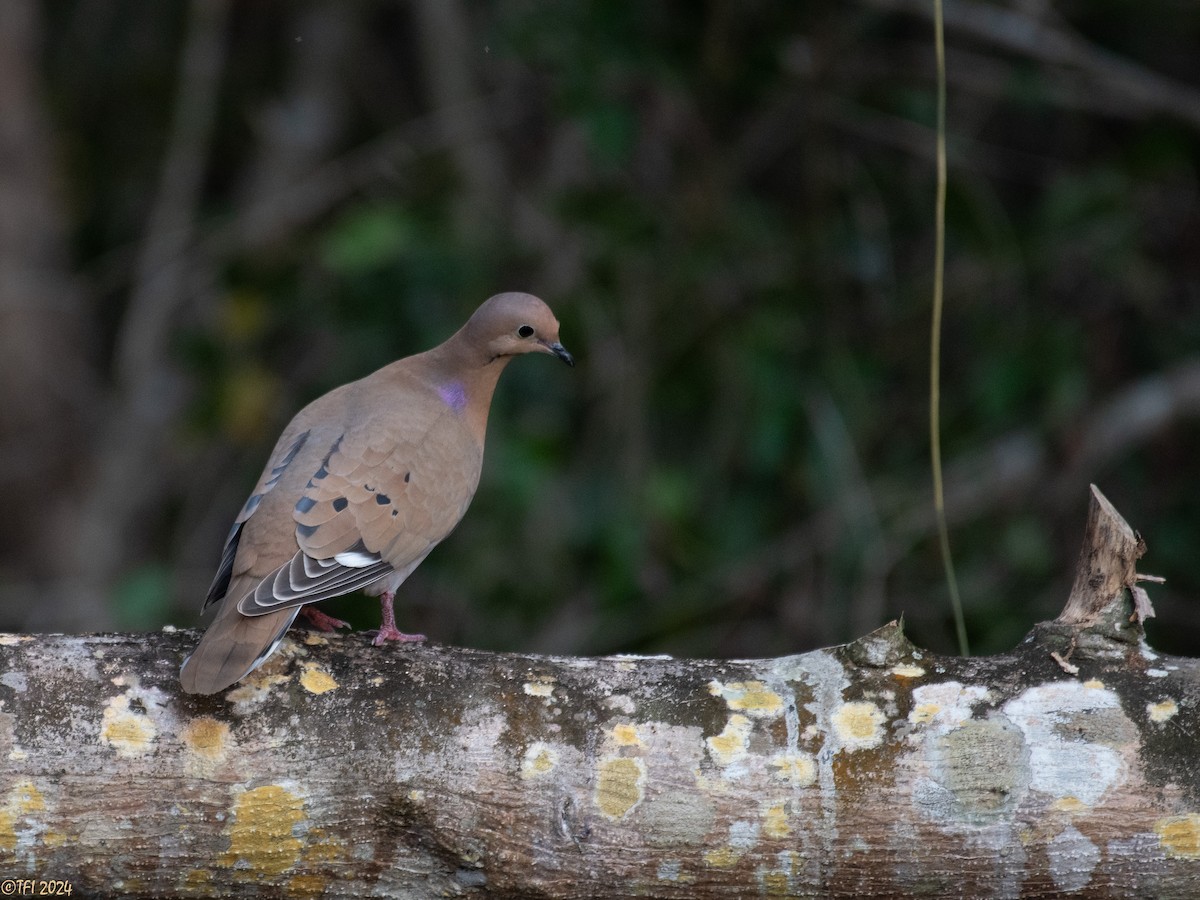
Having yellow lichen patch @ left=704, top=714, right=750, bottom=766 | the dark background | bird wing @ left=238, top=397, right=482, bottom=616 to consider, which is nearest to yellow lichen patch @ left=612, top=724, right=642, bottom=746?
yellow lichen patch @ left=704, top=714, right=750, bottom=766

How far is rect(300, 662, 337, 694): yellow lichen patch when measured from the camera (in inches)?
88.4

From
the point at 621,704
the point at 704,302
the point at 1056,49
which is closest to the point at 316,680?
the point at 621,704

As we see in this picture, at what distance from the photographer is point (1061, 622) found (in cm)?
230

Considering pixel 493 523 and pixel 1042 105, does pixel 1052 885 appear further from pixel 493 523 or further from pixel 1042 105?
pixel 1042 105

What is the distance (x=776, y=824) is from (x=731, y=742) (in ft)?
0.46

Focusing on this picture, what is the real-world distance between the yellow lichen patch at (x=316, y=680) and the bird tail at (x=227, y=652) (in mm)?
72

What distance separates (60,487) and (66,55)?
2.10 meters

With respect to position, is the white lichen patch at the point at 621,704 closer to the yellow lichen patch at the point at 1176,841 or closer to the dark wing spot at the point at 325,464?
the yellow lichen patch at the point at 1176,841

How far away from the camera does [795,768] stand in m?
2.15

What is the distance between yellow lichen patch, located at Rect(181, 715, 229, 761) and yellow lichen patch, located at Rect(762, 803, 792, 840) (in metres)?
0.82

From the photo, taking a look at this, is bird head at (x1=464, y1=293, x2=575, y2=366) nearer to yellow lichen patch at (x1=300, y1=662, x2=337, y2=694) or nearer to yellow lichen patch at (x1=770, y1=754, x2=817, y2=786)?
yellow lichen patch at (x1=300, y1=662, x2=337, y2=694)

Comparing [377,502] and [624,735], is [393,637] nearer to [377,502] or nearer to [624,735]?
[377,502]

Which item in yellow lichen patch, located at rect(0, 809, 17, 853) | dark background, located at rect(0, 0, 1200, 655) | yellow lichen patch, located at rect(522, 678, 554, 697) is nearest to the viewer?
yellow lichen patch, located at rect(0, 809, 17, 853)

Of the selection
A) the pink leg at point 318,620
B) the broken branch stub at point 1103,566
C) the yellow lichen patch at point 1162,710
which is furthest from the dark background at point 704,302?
the yellow lichen patch at point 1162,710
